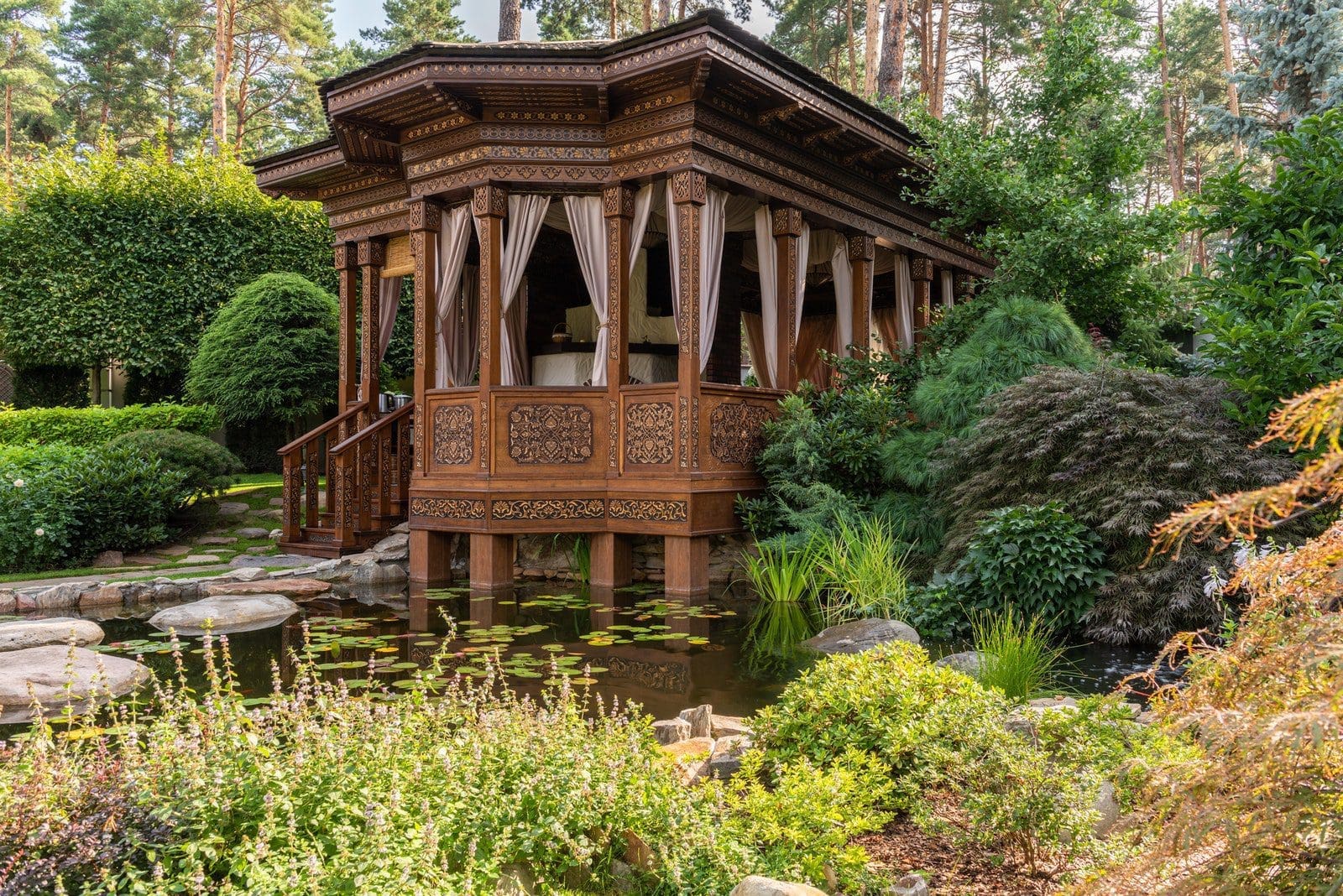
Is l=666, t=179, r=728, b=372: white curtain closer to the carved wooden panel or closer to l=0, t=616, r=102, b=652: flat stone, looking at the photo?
the carved wooden panel

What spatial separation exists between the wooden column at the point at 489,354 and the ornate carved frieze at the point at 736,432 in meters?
2.01

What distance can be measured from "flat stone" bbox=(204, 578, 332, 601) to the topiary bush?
5411 mm

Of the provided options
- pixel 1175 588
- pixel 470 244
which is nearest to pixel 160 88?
pixel 470 244

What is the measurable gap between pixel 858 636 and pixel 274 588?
520cm

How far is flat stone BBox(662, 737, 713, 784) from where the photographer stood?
2.92 metres

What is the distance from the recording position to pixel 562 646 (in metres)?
5.89

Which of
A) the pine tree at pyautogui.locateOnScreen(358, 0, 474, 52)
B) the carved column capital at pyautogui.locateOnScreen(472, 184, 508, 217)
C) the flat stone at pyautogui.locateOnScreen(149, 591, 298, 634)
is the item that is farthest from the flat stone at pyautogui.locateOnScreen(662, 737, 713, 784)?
the pine tree at pyautogui.locateOnScreen(358, 0, 474, 52)

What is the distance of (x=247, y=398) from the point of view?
1289 cm

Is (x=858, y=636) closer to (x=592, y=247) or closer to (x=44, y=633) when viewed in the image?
(x=592, y=247)

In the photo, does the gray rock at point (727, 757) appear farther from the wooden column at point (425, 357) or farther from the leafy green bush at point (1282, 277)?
the wooden column at point (425, 357)

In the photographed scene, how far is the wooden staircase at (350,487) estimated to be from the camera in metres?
9.69

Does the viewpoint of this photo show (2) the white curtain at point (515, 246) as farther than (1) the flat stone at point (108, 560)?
No

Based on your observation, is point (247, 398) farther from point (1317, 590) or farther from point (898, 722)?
point (1317, 590)

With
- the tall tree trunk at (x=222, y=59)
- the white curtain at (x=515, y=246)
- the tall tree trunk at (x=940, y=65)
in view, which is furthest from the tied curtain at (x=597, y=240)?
the tall tree trunk at (x=222, y=59)
